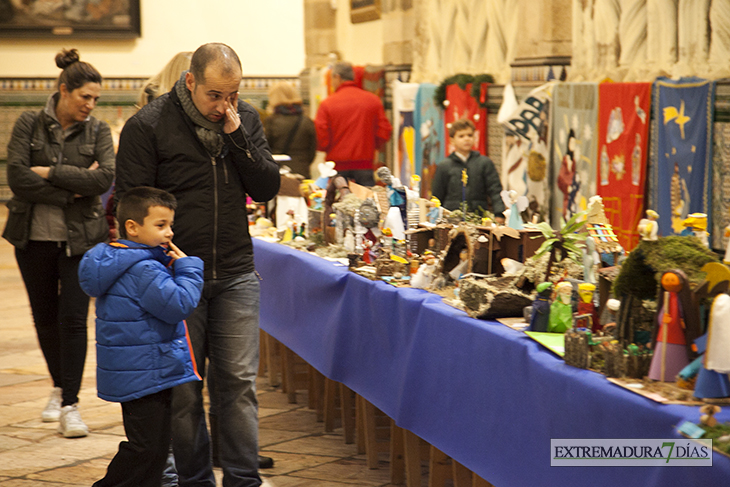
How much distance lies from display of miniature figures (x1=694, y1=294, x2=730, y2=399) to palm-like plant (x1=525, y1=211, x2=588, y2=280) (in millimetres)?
972

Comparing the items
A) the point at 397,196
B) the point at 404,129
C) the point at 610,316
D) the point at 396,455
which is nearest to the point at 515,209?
the point at 397,196

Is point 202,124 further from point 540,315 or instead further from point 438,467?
point 438,467

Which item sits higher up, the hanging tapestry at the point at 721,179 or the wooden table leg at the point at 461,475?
the hanging tapestry at the point at 721,179

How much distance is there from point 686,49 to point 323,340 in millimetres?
3829

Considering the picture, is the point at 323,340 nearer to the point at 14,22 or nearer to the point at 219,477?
the point at 219,477

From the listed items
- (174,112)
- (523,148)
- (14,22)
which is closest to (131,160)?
(174,112)

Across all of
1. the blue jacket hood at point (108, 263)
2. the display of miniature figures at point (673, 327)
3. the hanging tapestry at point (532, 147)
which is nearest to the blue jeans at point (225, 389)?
the blue jacket hood at point (108, 263)

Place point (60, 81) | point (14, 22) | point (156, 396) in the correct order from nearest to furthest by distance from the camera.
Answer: point (156, 396) < point (60, 81) < point (14, 22)

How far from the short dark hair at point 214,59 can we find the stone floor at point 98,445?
197cm

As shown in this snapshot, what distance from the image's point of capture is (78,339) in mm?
4477

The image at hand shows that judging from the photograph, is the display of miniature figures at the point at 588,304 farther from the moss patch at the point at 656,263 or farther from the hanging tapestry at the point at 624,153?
the hanging tapestry at the point at 624,153

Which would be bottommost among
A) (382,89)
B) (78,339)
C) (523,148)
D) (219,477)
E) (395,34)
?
(219,477)

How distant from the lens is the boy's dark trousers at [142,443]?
3.07m

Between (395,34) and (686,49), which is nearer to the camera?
(686,49)
